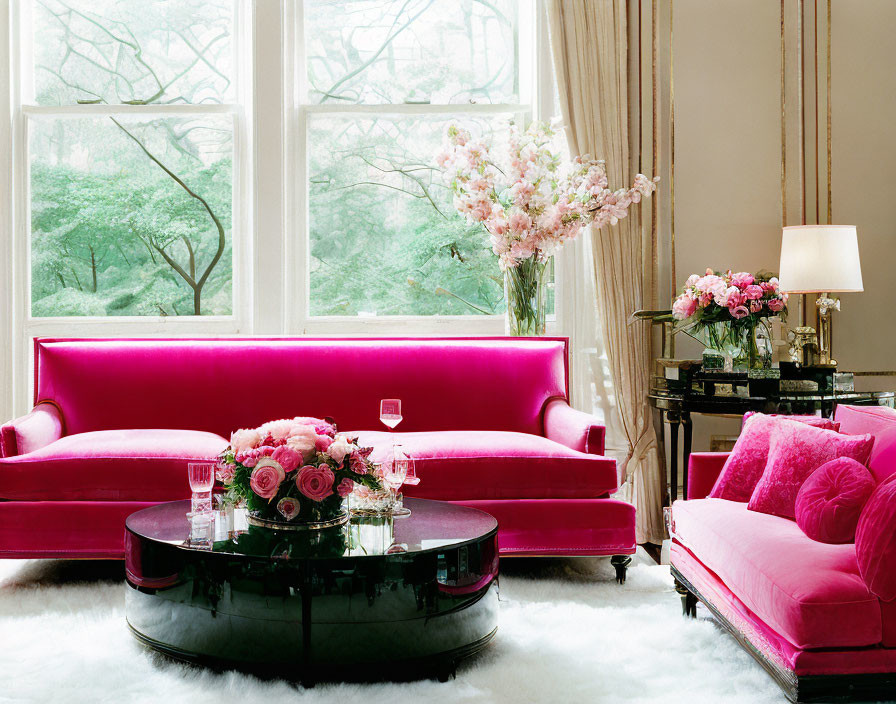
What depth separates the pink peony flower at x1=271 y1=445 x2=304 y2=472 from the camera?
85.7 inches

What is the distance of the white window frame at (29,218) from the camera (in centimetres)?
423

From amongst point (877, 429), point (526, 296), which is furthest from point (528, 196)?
point (877, 429)

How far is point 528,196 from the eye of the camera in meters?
3.62

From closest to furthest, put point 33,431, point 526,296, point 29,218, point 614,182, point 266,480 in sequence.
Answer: point 266,480 → point 33,431 → point 526,296 → point 614,182 → point 29,218

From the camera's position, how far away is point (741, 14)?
4152 millimetres

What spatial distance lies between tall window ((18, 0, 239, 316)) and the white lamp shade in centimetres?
264

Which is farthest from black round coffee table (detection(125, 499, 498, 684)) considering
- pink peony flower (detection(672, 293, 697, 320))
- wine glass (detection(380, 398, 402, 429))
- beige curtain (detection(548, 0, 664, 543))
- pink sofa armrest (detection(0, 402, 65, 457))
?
beige curtain (detection(548, 0, 664, 543))

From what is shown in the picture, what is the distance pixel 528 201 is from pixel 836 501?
1.97 meters

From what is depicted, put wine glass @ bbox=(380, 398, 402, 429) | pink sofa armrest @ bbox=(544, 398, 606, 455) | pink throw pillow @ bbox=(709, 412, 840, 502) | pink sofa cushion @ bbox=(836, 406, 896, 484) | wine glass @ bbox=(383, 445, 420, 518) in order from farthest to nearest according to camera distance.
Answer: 1. pink sofa armrest @ bbox=(544, 398, 606, 455)
2. wine glass @ bbox=(380, 398, 402, 429)
3. pink throw pillow @ bbox=(709, 412, 840, 502)
4. wine glass @ bbox=(383, 445, 420, 518)
5. pink sofa cushion @ bbox=(836, 406, 896, 484)

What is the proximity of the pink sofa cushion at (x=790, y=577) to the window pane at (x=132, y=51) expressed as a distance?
323 cm

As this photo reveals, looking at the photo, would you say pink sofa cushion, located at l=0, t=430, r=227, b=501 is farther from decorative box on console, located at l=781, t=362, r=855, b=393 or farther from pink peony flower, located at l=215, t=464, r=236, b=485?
decorative box on console, located at l=781, t=362, r=855, b=393

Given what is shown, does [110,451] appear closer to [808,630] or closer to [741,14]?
[808,630]

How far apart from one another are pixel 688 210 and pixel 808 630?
2.76m

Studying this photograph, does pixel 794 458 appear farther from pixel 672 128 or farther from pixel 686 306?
pixel 672 128
